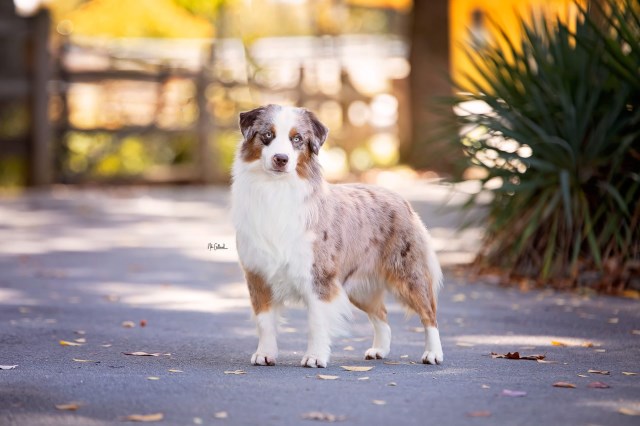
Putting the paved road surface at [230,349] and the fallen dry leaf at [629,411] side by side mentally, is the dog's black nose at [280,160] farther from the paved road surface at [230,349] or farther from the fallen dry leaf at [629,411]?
the fallen dry leaf at [629,411]

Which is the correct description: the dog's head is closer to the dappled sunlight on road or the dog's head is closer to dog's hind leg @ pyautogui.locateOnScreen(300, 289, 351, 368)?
dog's hind leg @ pyautogui.locateOnScreen(300, 289, 351, 368)

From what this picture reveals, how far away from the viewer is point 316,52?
35.8 m

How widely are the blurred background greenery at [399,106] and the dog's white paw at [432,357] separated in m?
1.69

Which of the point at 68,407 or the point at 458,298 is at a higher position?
the point at 68,407

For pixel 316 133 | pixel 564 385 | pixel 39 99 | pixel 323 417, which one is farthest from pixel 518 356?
pixel 39 99

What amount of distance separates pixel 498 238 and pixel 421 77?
11.6 m

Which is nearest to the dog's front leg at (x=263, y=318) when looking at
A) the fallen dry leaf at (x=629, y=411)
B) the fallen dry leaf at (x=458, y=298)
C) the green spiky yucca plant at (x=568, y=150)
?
the fallen dry leaf at (x=629, y=411)

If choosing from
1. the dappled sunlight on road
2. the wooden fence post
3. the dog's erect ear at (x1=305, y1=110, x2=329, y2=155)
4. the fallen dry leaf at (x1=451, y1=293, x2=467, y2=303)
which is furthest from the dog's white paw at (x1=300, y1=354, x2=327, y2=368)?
the wooden fence post

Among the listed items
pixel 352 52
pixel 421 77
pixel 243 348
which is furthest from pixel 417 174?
pixel 352 52

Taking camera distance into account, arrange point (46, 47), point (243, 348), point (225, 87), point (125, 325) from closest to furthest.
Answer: point (243, 348) < point (125, 325) < point (46, 47) < point (225, 87)

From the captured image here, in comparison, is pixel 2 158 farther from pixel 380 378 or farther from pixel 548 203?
pixel 380 378

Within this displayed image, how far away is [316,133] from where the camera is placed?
22.3 ft

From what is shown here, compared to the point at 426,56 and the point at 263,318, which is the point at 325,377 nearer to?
the point at 263,318

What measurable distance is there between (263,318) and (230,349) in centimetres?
82
